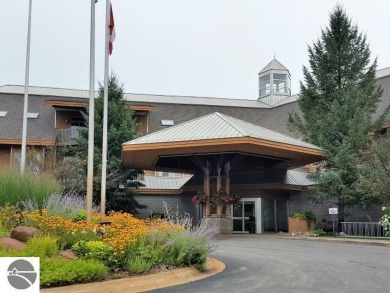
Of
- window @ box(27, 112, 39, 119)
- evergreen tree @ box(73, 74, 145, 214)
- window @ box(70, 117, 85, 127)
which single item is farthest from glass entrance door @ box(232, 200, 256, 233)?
window @ box(27, 112, 39, 119)

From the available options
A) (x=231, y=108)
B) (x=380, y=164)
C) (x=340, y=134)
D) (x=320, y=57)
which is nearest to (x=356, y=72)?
(x=320, y=57)

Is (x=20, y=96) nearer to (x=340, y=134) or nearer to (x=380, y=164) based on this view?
(x=340, y=134)

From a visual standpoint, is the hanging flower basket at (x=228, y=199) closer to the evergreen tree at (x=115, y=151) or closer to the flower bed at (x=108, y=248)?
the evergreen tree at (x=115, y=151)

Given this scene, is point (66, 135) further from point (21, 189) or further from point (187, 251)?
point (187, 251)

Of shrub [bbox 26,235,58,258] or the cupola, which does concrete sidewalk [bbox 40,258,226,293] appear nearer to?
shrub [bbox 26,235,58,258]

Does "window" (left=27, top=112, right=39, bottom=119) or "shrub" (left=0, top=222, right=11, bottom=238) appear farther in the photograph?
"window" (left=27, top=112, right=39, bottom=119)

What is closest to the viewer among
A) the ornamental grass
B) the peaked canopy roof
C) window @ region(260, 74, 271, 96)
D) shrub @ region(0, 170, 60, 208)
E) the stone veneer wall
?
the ornamental grass

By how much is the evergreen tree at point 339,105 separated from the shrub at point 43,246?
1878cm

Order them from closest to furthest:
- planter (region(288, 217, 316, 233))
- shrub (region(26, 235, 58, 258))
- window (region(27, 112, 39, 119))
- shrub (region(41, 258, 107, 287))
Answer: shrub (region(41, 258, 107, 287)), shrub (region(26, 235, 58, 258)), planter (region(288, 217, 316, 233)), window (region(27, 112, 39, 119))

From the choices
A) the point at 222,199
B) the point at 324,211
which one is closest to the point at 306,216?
the point at 324,211

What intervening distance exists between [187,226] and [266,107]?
38.2 m

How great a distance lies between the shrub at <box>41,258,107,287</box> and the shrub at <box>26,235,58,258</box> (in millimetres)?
439

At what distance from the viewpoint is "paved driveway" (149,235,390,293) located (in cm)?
909

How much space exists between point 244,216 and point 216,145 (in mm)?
9990
